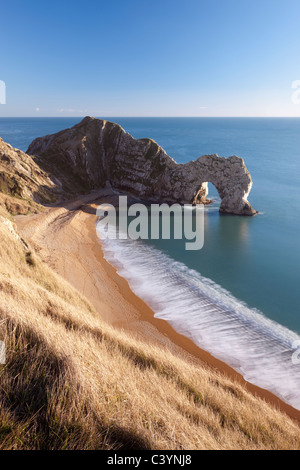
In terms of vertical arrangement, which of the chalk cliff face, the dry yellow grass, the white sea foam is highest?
the chalk cliff face

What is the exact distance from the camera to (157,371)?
6598mm

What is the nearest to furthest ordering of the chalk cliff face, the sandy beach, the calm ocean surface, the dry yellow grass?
the dry yellow grass → the sandy beach → the calm ocean surface → the chalk cliff face

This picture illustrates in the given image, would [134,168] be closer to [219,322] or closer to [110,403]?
[219,322]

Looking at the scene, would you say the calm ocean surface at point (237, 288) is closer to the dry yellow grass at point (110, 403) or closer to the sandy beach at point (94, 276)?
the sandy beach at point (94, 276)

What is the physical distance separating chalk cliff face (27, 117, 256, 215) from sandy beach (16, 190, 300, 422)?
31.3 feet

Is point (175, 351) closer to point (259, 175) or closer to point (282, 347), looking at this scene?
point (282, 347)

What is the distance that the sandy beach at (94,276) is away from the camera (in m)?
13.3

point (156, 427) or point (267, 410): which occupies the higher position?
→ point (156, 427)

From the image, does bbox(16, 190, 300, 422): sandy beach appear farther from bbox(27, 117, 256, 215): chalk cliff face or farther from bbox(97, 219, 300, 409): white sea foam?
bbox(27, 117, 256, 215): chalk cliff face

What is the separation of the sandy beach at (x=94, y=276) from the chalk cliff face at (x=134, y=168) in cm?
955

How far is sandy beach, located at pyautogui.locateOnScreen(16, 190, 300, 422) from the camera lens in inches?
523

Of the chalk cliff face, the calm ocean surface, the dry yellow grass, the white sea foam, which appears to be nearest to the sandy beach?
the white sea foam
